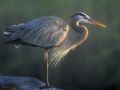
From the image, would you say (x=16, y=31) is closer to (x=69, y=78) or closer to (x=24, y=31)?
(x=24, y=31)

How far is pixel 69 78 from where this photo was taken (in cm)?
536

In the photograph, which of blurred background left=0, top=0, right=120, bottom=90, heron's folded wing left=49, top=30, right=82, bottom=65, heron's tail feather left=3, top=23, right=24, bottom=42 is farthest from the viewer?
blurred background left=0, top=0, right=120, bottom=90

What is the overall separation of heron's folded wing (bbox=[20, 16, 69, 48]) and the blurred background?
4.85 ft

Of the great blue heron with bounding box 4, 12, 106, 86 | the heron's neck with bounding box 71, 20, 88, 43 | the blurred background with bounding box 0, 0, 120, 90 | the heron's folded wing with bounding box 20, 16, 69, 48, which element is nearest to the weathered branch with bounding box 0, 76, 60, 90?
the great blue heron with bounding box 4, 12, 106, 86

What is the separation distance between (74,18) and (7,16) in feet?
5.29

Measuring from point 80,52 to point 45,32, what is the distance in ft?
5.39

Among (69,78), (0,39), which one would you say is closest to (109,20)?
(69,78)

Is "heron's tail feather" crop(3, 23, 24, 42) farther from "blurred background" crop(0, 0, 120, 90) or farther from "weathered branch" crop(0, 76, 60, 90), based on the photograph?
"blurred background" crop(0, 0, 120, 90)

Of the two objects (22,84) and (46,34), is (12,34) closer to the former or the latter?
(46,34)

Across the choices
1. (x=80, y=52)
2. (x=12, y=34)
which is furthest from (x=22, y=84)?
(x=80, y=52)

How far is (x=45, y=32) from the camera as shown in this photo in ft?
12.4

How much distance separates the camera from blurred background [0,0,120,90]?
5344 millimetres

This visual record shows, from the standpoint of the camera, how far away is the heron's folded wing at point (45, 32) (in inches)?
148

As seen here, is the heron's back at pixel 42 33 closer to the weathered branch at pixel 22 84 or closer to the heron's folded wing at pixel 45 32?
the heron's folded wing at pixel 45 32
